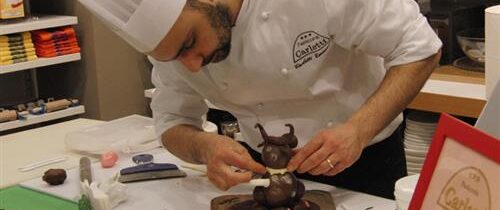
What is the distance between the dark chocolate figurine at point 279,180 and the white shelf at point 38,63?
189 centimetres

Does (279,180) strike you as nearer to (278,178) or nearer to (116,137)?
(278,178)

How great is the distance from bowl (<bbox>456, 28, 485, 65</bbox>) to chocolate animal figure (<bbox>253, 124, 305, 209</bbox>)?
1.40 meters

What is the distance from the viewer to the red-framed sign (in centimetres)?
62

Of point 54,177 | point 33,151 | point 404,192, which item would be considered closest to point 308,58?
point 404,192

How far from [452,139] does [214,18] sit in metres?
0.61

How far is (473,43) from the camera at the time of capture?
2443 mm

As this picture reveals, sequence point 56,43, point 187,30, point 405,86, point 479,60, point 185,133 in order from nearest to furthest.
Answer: point 187,30, point 405,86, point 185,133, point 479,60, point 56,43

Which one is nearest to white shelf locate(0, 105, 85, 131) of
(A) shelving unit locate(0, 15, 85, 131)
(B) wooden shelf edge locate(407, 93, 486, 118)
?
(A) shelving unit locate(0, 15, 85, 131)

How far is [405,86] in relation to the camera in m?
1.31

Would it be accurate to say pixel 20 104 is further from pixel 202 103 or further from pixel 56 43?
pixel 202 103

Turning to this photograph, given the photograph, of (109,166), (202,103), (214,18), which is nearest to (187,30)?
(214,18)

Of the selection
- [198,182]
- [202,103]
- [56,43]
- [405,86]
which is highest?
[405,86]

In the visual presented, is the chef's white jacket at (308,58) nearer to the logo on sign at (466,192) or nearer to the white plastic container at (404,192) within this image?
the white plastic container at (404,192)

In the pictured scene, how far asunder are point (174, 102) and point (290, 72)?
0.30m
